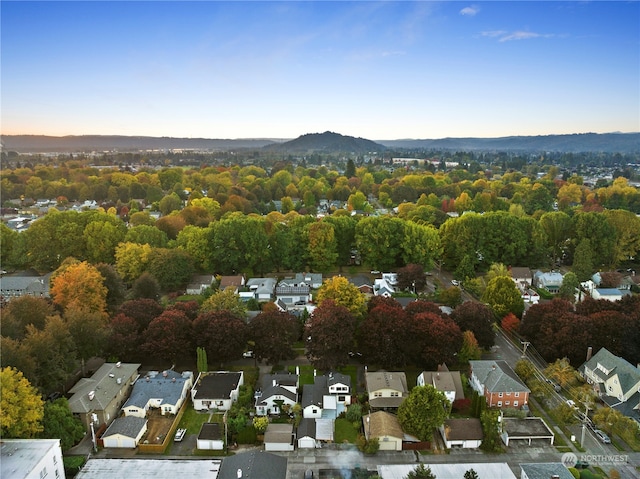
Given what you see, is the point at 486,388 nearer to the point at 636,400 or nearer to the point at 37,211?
the point at 636,400

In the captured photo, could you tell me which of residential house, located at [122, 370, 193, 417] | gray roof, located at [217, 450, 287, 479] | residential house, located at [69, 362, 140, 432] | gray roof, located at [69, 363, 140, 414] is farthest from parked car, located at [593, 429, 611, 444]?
gray roof, located at [69, 363, 140, 414]

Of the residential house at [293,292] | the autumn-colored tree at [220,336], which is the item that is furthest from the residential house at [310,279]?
the autumn-colored tree at [220,336]

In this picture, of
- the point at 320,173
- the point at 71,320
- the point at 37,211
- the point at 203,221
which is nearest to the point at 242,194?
the point at 203,221

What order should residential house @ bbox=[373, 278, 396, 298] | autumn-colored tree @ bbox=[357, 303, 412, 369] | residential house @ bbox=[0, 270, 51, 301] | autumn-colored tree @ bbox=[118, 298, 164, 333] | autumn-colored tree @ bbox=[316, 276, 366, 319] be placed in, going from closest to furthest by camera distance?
1. autumn-colored tree @ bbox=[357, 303, 412, 369]
2. autumn-colored tree @ bbox=[118, 298, 164, 333]
3. autumn-colored tree @ bbox=[316, 276, 366, 319]
4. residential house @ bbox=[373, 278, 396, 298]
5. residential house @ bbox=[0, 270, 51, 301]

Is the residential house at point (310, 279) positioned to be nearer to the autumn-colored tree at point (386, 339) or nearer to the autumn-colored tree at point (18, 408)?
the autumn-colored tree at point (386, 339)

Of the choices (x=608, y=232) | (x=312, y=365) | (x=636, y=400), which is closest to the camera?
(x=636, y=400)

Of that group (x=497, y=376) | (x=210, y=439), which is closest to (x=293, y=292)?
(x=210, y=439)

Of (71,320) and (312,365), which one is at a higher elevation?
(71,320)

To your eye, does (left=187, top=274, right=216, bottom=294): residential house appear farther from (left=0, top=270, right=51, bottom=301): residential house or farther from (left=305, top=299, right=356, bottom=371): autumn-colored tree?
(left=305, top=299, right=356, bottom=371): autumn-colored tree

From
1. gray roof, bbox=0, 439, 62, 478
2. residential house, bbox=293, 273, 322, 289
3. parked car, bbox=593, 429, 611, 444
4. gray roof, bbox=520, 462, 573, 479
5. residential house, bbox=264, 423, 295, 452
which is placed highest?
gray roof, bbox=0, 439, 62, 478
